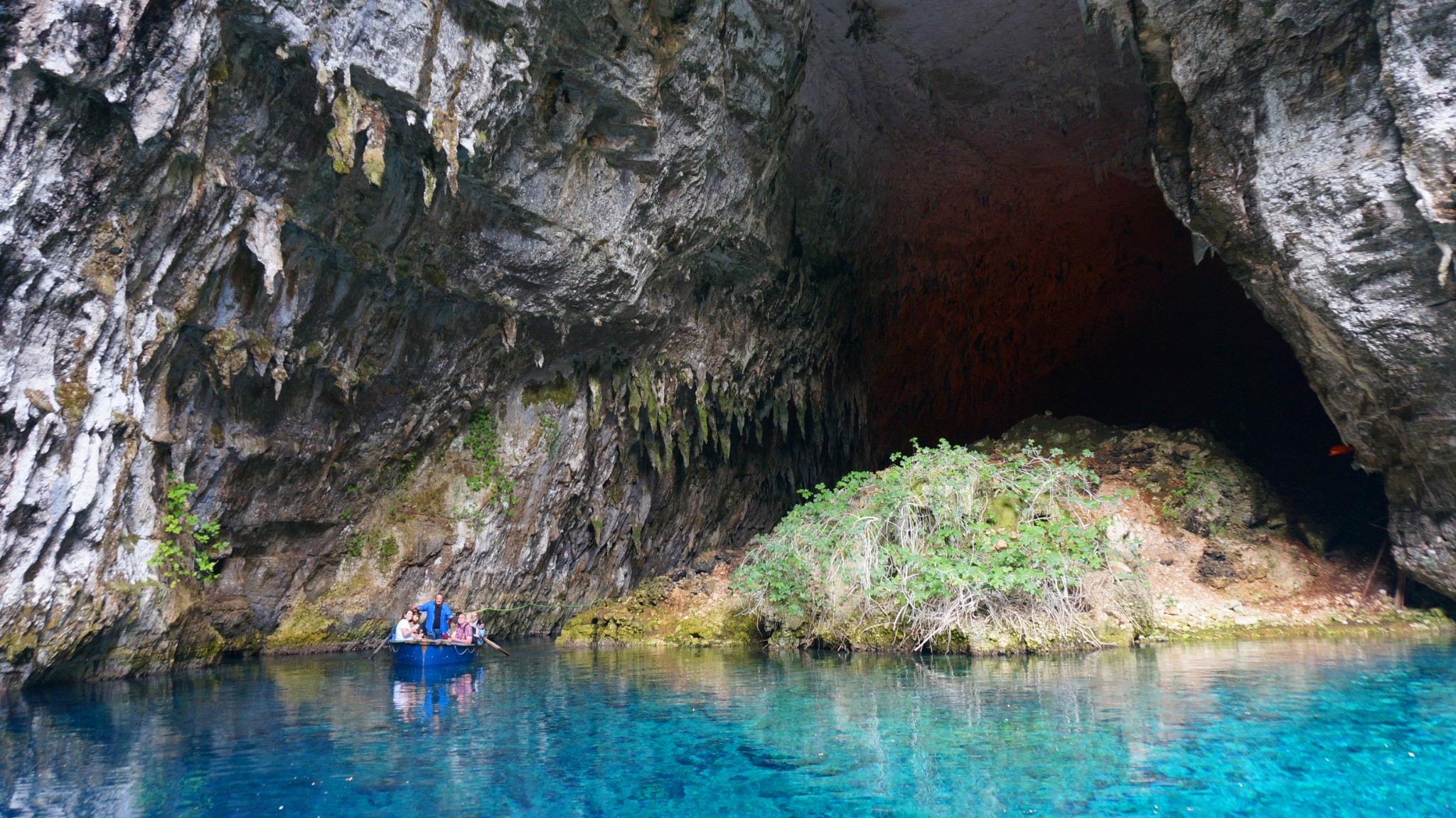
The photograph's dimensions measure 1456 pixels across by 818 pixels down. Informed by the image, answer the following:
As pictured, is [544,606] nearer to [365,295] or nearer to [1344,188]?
[365,295]

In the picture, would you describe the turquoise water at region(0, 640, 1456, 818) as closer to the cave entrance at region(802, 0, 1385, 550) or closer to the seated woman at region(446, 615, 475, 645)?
the seated woman at region(446, 615, 475, 645)

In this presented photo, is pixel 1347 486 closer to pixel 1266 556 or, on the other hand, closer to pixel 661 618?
pixel 1266 556

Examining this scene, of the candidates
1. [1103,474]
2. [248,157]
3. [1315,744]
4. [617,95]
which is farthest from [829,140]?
[1315,744]

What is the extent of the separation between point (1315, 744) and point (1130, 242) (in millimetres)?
18208

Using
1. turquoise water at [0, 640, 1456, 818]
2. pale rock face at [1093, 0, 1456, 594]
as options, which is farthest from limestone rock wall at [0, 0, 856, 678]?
pale rock face at [1093, 0, 1456, 594]

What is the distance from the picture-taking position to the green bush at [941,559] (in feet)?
35.9

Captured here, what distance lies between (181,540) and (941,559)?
9.29 meters

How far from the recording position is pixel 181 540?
10.7 meters

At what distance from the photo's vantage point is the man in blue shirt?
1311cm

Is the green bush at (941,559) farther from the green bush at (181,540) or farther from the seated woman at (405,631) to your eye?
the green bush at (181,540)

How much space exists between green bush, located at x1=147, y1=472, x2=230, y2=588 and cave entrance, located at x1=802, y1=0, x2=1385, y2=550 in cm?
1126

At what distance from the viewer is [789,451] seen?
2048 cm

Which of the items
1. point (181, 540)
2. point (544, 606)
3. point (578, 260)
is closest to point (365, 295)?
point (578, 260)

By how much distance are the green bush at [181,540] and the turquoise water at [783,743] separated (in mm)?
1320
